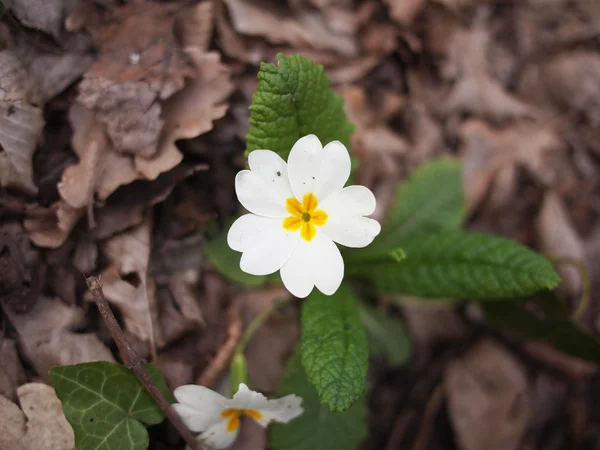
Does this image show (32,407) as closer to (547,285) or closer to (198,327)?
(198,327)

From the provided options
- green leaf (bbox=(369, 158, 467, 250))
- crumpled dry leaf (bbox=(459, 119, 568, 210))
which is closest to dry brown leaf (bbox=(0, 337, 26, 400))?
green leaf (bbox=(369, 158, 467, 250))

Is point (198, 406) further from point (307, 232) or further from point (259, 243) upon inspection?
point (307, 232)

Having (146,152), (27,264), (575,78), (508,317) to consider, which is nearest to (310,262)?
(146,152)

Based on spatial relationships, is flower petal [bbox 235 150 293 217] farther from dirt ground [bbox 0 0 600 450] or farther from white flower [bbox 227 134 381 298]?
dirt ground [bbox 0 0 600 450]

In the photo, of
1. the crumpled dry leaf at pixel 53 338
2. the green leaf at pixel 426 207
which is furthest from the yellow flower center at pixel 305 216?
the green leaf at pixel 426 207

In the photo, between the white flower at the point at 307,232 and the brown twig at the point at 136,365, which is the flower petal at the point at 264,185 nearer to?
the white flower at the point at 307,232
